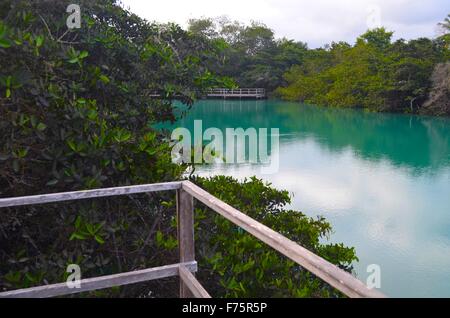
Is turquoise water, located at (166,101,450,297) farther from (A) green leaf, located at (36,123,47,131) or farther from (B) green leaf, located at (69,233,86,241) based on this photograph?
(A) green leaf, located at (36,123,47,131)

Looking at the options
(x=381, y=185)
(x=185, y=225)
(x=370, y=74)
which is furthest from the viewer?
(x=370, y=74)

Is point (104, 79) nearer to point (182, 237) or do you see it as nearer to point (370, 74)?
point (182, 237)

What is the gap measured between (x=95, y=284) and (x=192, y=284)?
1.17 ft

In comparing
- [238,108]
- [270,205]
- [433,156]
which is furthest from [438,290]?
[238,108]

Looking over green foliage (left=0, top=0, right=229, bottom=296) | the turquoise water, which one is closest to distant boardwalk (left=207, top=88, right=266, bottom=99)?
the turquoise water

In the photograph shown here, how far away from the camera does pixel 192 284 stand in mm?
1637

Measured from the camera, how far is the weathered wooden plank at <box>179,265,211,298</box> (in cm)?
156

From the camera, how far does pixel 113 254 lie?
7.47 ft

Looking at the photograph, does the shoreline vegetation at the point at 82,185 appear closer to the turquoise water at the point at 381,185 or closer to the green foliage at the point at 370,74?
the turquoise water at the point at 381,185

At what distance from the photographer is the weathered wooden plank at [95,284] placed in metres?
1.53

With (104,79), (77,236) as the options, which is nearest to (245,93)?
(104,79)

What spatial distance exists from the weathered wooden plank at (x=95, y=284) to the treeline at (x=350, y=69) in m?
8.57

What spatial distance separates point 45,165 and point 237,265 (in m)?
1.13
